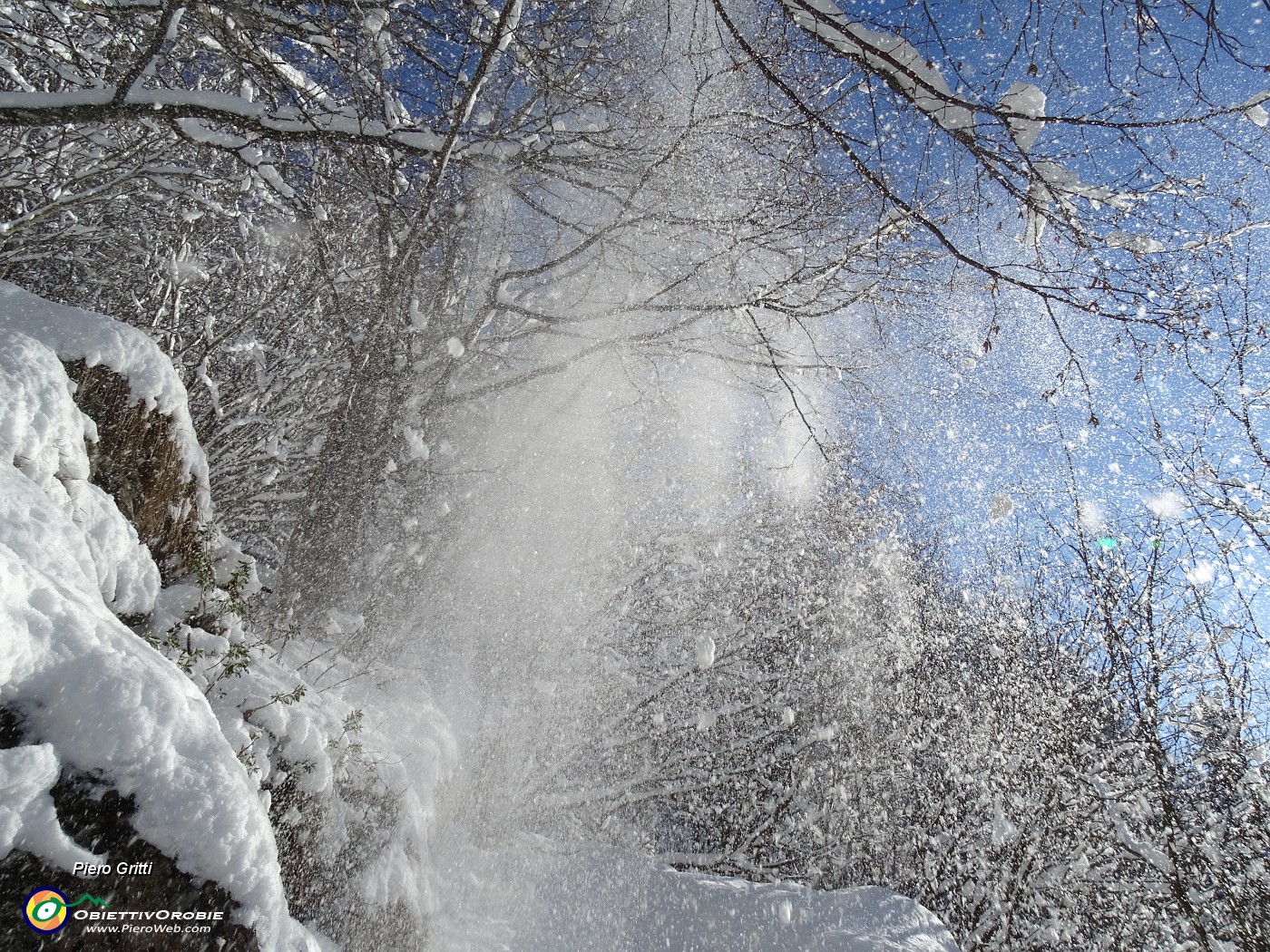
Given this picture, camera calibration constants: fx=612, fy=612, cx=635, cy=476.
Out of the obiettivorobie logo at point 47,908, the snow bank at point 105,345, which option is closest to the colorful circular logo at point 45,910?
the obiettivorobie logo at point 47,908

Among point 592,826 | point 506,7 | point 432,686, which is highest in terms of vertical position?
point 506,7

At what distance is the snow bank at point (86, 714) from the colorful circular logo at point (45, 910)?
6cm

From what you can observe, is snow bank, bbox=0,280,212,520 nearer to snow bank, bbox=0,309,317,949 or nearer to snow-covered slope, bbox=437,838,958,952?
snow bank, bbox=0,309,317,949

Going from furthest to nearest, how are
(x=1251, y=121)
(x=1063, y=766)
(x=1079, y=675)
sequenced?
(x=1079, y=675), (x=1063, y=766), (x=1251, y=121)

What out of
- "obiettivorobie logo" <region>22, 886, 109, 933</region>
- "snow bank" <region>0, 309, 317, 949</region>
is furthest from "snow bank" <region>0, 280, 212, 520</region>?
"obiettivorobie logo" <region>22, 886, 109, 933</region>

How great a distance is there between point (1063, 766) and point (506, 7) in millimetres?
9584

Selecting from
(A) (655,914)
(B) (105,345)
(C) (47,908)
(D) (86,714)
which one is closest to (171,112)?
(B) (105,345)

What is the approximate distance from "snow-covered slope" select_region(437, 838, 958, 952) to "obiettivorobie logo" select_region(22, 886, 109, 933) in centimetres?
265

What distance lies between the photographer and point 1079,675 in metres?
8.59

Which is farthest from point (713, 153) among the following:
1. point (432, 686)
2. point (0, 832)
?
point (432, 686)

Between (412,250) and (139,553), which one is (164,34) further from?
(412,250)

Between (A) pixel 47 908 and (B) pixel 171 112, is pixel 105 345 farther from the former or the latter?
(A) pixel 47 908

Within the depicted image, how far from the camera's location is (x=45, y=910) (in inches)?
47.3

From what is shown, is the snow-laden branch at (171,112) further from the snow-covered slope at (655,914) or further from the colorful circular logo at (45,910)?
the snow-covered slope at (655,914)
